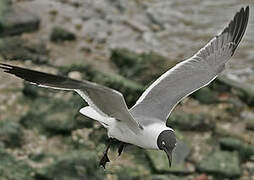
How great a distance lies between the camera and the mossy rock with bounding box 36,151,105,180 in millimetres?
6222

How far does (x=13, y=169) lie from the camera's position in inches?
245

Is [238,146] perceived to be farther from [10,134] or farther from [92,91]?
[92,91]

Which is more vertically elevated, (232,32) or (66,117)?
(232,32)

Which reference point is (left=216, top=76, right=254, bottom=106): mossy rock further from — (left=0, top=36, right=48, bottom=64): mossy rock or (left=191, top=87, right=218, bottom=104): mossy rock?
(left=0, top=36, right=48, bottom=64): mossy rock

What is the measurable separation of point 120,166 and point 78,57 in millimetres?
1807

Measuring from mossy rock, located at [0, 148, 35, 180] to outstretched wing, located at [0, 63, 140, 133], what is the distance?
2378mm

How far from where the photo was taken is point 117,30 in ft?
29.5

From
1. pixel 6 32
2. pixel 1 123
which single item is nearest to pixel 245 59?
pixel 6 32

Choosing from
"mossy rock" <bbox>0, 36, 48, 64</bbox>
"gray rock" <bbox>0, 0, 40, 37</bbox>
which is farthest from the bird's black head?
"gray rock" <bbox>0, 0, 40, 37</bbox>

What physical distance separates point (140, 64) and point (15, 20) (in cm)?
157

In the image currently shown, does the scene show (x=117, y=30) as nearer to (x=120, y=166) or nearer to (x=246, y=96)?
(x=246, y=96)

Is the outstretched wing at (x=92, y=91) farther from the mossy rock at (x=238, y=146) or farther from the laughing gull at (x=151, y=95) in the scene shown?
the mossy rock at (x=238, y=146)

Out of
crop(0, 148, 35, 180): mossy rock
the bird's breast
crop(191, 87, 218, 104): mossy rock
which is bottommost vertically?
crop(0, 148, 35, 180): mossy rock

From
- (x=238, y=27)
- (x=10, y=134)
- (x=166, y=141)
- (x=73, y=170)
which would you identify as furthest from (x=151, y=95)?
(x=10, y=134)
